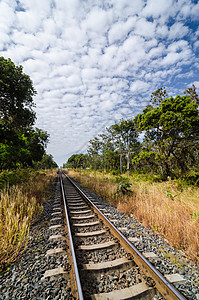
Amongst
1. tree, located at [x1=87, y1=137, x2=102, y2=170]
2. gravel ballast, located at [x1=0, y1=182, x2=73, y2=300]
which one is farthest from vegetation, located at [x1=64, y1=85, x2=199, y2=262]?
tree, located at [x1=87, y1=137, x2=102, y2=170]

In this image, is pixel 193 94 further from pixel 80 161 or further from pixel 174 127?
pixel 80 161

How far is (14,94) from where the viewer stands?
7363mm

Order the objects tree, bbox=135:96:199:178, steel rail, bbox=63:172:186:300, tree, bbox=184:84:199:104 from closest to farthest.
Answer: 1. steel rail, bbox=63:172:186:300
2. tree, bbox=135:96:199:178
3. tree, bbox=184:84:199:104

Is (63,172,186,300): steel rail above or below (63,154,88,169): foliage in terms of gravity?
below

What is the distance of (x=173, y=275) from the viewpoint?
218 cm

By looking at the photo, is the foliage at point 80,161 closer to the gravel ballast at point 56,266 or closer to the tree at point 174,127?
the tree at point 174,127

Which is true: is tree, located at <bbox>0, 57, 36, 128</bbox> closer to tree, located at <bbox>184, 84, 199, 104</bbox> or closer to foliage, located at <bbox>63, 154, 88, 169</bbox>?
tree, located at <bbox>184, 84, 199, 104</bbox>

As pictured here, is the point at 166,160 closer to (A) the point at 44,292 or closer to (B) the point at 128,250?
(B) the point at 128,250

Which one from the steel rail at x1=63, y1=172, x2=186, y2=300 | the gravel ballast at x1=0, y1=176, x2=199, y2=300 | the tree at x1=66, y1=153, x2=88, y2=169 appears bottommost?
the gravel ballast at x1=0, y1=176, x2=199, y2=300

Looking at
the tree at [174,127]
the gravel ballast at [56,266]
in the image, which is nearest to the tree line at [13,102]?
the gravel ballast at [56,266]

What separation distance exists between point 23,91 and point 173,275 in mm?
9249

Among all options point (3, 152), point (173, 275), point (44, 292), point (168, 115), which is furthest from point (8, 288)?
point (168, 115)

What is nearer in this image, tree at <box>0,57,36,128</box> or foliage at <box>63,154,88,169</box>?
tree at <box>0,57,36,128</box>

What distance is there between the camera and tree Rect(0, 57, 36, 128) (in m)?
6.72
